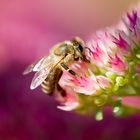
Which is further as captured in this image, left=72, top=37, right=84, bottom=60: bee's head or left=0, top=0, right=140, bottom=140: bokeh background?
left=0, top=0, right=140, bottom=140: bokeh background

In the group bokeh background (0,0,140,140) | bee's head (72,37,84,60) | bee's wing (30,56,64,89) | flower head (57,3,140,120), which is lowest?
bokeh background (0,0,140,140)

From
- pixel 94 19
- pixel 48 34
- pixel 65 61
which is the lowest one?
pixel 94 19

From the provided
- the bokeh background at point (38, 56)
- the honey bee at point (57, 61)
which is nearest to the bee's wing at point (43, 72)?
the honey bee at point (57, 61)

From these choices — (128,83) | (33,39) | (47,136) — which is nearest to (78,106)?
(128,83)

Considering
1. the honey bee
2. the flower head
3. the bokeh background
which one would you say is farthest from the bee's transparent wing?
the bokeh background

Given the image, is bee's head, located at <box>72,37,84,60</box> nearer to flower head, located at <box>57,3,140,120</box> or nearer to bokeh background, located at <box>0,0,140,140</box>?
flower head, located at <box>57,3,140,120</box>

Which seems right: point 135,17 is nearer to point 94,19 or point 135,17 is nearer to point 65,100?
point 65,100
